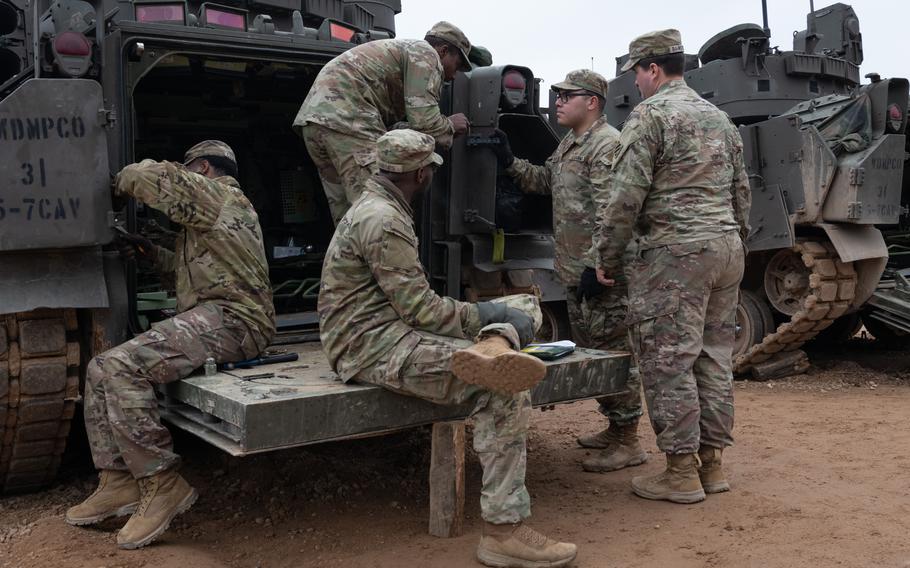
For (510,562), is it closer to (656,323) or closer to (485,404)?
(485,404)

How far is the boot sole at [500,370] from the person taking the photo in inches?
126

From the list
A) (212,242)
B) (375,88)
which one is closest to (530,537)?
(212,242)

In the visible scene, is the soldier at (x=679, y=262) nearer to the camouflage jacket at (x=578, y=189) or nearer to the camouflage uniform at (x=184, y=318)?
the camouflage jacket at (x=578, y=189)

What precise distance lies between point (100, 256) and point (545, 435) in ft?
9.94

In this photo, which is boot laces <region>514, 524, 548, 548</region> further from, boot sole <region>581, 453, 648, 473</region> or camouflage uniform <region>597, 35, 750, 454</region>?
boot sole <region>581, 453, 648, 473</region>

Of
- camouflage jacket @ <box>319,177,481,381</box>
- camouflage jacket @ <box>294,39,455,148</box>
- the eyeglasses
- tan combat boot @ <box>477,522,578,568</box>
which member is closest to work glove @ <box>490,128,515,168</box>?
the eyeglasses

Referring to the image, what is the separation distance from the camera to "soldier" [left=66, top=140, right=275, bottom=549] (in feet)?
12.6

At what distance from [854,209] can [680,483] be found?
4393 mm

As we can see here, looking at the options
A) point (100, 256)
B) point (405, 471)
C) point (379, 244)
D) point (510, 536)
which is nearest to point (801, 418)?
point (405, 471)

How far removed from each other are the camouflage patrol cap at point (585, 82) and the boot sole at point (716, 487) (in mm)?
2138

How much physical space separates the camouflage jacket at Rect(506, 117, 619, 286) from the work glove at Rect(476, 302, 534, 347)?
4.41 ft

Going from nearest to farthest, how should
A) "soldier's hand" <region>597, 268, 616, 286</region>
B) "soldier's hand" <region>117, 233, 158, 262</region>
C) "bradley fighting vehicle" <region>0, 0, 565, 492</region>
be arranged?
"bradley fighting vehicle" <region>0, 0, 565, 492</region>, "soldier's hand" <region>117, 233, 158, 262</region>, "soldier's hand" <region>597, 268, 616, 286</region>

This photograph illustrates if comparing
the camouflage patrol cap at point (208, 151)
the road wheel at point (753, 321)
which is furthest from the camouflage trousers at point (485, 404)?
the road wheel at point (753, 321)

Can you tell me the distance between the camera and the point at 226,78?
6.18m
